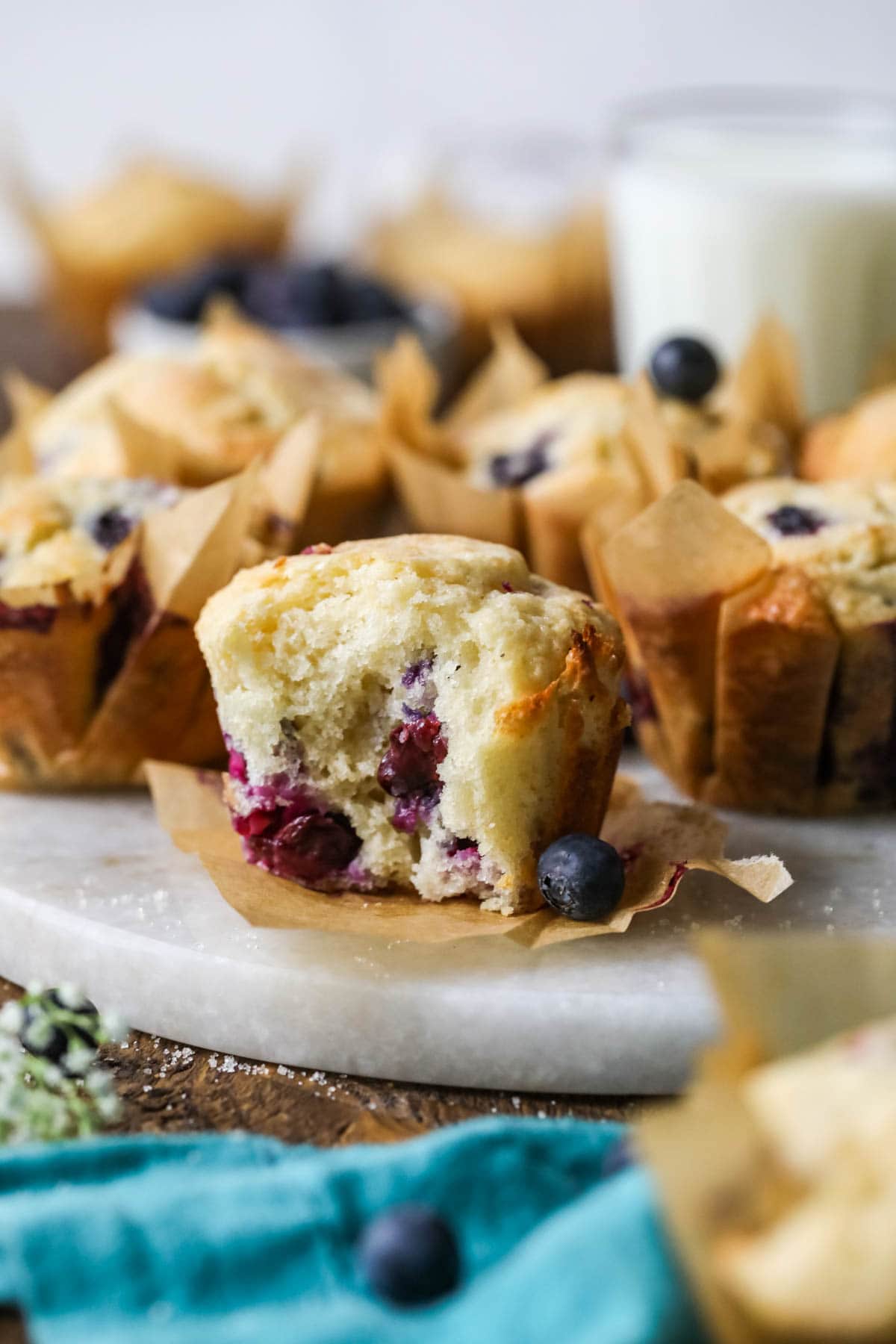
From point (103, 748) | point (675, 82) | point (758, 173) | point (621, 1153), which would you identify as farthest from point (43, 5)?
point (621, 1153)

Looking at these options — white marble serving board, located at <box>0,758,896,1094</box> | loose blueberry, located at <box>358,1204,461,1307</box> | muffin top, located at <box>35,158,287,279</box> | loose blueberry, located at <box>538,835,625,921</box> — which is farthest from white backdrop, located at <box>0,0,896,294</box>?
loose blueberry, located at <box>358,1204,461,1307</box>

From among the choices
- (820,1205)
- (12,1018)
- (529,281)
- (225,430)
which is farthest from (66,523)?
(529,281)

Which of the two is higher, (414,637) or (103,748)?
(414,637)

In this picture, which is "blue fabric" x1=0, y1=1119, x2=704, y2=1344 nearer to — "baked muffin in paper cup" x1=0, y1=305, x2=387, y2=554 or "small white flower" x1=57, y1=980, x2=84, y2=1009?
"small white flower" x1=57, y1=980, x2=84, y2=1009

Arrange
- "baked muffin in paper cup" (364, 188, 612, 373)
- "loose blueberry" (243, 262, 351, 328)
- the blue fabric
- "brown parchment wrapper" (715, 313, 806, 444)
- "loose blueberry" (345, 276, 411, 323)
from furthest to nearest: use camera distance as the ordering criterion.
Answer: "baked muffin in paper cup" (364, 188, 612, 373)
"loose blueberry" (345, 276, 411, 323)
"loose blueberry" (243, 262, 351, 328)
"brown parchment wrapper" (715, 313, 806, 444)
the blue fabric

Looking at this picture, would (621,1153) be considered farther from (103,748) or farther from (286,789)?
(103,748)

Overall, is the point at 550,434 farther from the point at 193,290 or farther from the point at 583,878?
the point at 193,290

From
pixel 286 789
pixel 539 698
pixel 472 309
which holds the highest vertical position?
pixel 539 698

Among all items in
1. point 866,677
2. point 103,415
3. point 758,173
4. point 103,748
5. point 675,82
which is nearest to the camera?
point 866,677
